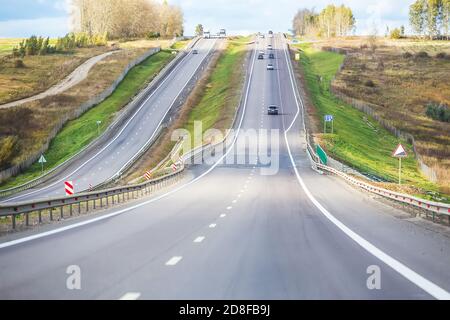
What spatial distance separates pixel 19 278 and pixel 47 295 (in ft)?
5.38

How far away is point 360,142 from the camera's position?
7456 cm

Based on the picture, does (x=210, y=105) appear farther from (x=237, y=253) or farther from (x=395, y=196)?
(x=237, y=253)

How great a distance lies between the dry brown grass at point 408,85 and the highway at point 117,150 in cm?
2752

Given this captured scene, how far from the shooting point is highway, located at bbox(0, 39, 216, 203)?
55.2m

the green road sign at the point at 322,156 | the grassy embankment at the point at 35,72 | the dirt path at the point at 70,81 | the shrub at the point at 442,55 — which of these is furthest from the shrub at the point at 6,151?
the shrub at the point at 442,55

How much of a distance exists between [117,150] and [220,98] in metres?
32.3

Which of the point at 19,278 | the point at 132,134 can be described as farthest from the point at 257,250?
the point at 132,134

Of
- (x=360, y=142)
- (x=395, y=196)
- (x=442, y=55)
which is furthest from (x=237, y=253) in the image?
(x=442, y=55)

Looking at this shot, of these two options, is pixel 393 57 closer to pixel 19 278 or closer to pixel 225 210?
pixel 225 210

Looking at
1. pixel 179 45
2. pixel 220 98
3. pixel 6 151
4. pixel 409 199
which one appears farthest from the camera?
pixel 179 45

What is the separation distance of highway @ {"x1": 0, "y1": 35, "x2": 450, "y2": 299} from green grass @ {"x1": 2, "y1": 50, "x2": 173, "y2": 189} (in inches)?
1602

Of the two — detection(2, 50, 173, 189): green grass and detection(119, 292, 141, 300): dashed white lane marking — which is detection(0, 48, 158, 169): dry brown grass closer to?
detection(2, 50, 173, 189): green grass

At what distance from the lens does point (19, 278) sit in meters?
10.7

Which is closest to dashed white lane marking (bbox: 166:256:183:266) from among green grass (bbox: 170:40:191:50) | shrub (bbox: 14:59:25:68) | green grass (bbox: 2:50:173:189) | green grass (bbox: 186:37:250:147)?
green grass (bbox: 2:50:173:189)
